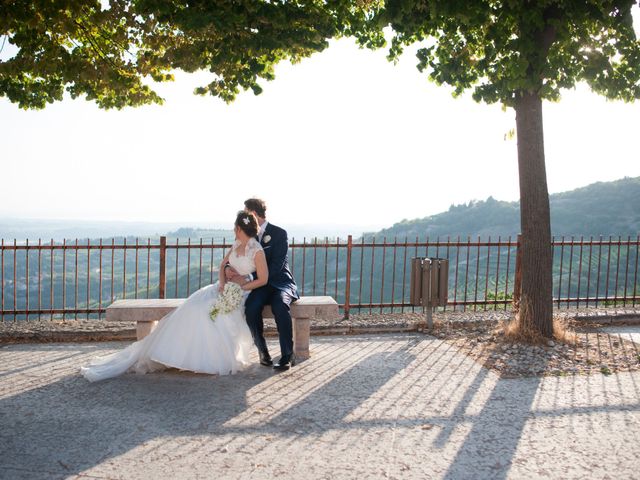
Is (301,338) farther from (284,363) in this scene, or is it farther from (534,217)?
(534,217)

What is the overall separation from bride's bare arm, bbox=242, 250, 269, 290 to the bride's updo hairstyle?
0.22 metres

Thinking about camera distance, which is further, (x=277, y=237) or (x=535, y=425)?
(x=277, y=237)

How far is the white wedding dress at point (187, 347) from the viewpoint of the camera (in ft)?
20.1

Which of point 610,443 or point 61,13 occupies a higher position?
point 61,13

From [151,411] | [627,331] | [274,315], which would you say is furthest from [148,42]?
[627,331]

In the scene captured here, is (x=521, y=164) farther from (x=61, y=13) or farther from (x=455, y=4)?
(x=61, y=13)

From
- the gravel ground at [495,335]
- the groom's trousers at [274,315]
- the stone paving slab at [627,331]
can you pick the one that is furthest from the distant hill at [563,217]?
the groom's trousers at [274,315]

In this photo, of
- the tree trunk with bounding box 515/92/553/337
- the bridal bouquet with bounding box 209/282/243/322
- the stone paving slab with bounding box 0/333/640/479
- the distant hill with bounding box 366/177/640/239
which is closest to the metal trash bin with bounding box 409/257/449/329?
the tree trunk with bounding box 515/92/553/337

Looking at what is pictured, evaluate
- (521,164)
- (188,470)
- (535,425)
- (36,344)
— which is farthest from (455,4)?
(36,344)

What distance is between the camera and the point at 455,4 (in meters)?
6.75

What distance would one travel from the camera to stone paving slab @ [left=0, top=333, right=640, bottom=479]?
3.97 metres

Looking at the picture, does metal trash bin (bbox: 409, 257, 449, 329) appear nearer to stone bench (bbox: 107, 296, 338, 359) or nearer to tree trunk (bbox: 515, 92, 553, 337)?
tree trunk (bbox: 515, 92, 553, 337)

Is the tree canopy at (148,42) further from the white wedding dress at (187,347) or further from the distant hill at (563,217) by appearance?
the distant hill at (563,217)

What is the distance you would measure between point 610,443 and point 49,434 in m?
4.07
